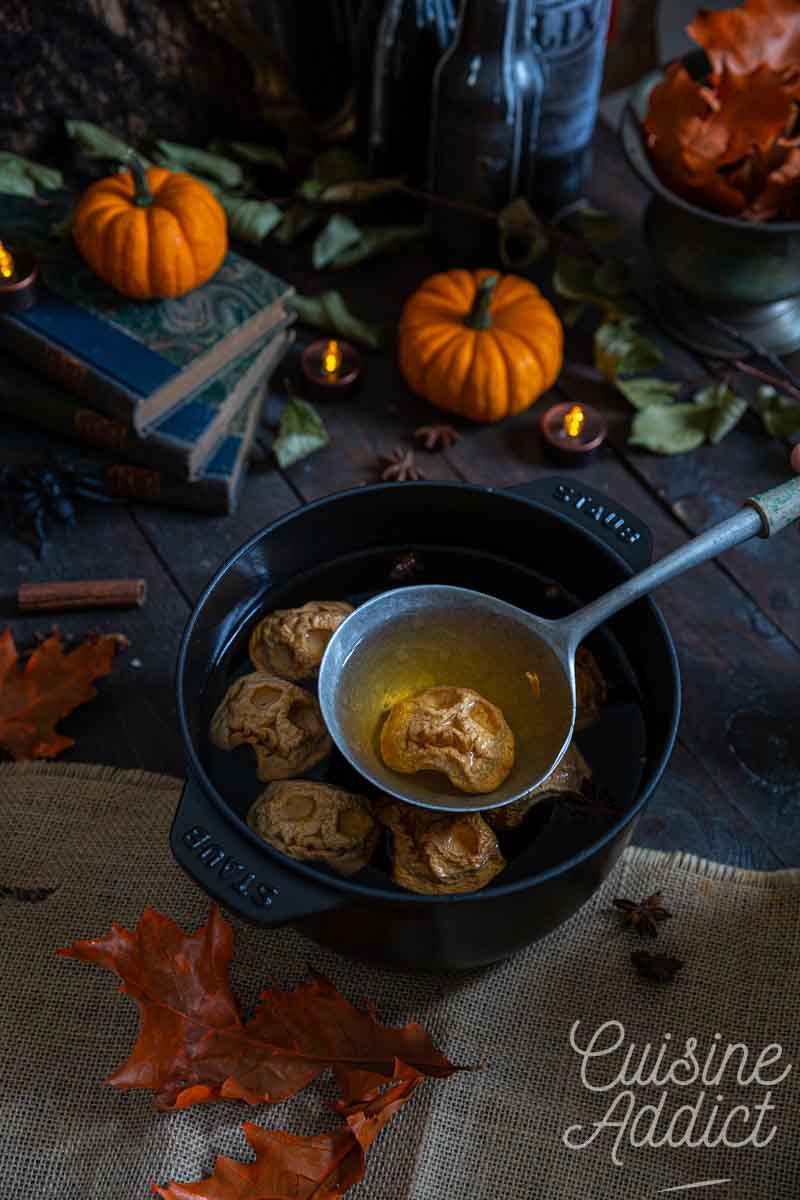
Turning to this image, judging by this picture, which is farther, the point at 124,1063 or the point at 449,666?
→ the point at 449,666

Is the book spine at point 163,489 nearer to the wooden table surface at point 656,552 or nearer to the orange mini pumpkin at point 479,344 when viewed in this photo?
the wooden table surface at point 656,552

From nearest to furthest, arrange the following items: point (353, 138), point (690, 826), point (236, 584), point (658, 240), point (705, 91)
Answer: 1. point (236, 584)
2. point (690, 826)
3. point (705, 91)
4. point (658, 240)
5. point (353, 138)

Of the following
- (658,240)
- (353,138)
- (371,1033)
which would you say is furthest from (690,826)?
(353,138)

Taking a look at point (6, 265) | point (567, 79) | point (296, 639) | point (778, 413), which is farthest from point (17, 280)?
point (778, 413)

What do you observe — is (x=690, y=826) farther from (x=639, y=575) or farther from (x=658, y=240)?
(x=658, y=240)

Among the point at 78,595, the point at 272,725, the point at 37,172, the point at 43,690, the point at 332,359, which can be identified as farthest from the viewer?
the point at 37,172

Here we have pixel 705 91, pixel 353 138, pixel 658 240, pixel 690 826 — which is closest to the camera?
pixel 690 826

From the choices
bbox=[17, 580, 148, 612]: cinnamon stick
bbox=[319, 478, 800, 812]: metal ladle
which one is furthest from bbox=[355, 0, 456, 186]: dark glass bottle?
bbox=[319, 478, 800, 812]: metal ladle

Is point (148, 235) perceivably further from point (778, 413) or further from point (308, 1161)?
point (308, 1161)
